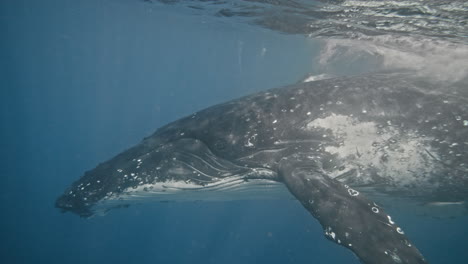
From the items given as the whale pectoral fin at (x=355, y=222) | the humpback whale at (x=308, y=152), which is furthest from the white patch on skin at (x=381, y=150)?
the whale pectoral fin at (x=355, y=222)

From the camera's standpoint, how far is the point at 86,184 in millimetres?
6141

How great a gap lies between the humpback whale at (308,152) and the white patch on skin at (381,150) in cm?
2

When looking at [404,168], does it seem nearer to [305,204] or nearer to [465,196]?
[465,196]

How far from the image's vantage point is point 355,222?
385 centimetres

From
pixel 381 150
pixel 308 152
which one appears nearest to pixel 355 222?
pixel 308 152

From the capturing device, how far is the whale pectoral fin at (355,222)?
3.51 meters

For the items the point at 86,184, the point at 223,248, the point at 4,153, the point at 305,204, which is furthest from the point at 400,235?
the point at 4,153

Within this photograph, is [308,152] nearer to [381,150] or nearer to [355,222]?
[381,150]

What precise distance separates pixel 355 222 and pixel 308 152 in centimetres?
223

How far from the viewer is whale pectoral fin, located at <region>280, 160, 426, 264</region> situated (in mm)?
3512

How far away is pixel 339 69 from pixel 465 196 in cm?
2313

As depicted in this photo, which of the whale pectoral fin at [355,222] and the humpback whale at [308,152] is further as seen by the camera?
the humpback whale at [308,152]

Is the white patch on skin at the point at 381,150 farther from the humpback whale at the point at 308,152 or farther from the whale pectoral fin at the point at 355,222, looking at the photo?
the whale pectoral fin at the point at 355,222

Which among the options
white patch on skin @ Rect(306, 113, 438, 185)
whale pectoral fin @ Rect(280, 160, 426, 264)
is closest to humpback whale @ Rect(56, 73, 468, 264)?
white patch on skin @ Rect(306, 113, 438, 185)
